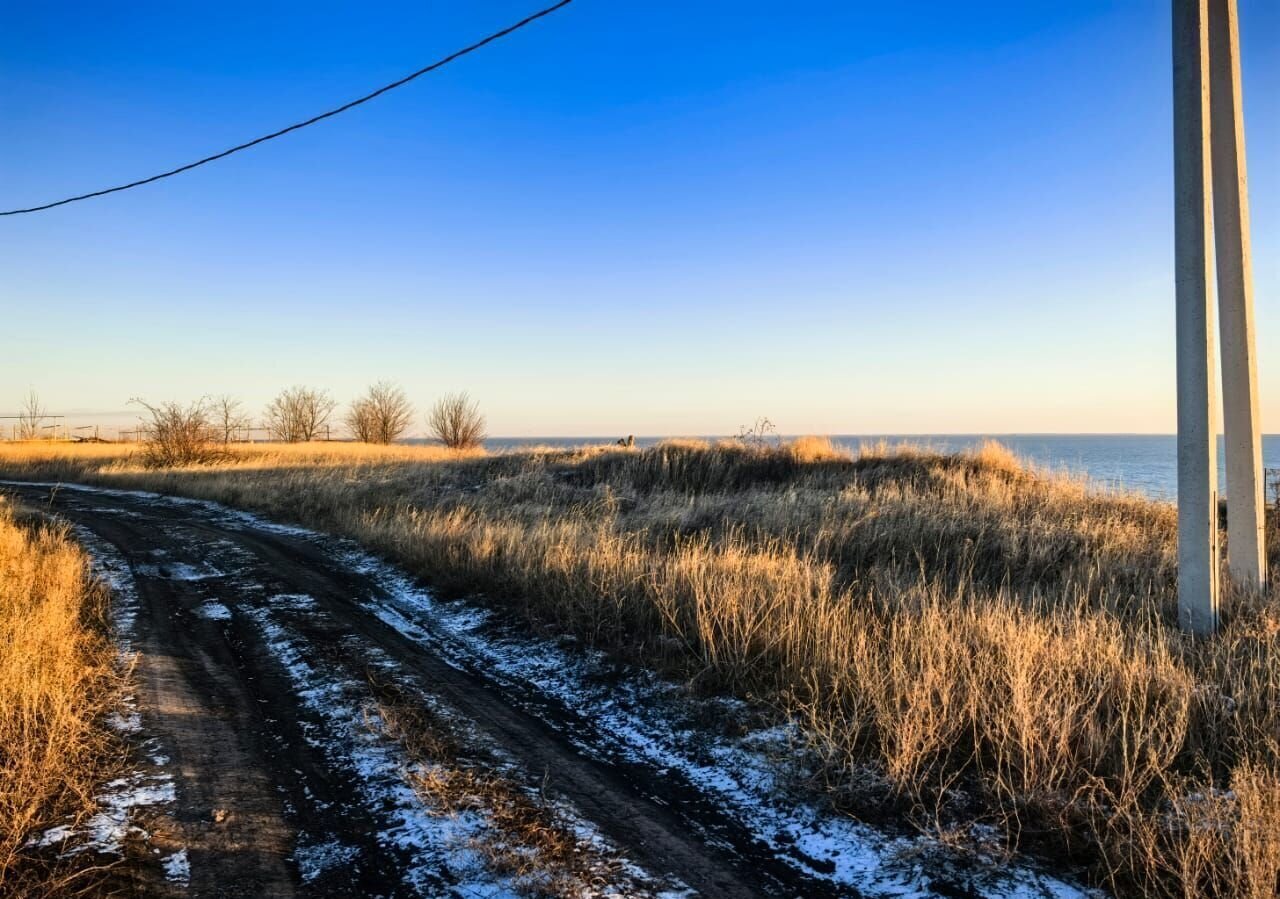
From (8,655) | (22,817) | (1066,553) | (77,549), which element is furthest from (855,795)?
(77,549)

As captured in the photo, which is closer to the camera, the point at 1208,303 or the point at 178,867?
the point at 178,867

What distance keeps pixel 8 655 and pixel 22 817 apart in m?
2.65

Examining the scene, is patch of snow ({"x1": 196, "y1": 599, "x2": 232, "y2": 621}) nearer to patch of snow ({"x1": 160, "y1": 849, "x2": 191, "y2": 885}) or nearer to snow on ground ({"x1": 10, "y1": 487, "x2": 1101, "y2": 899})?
snow on ground ({"x1": 10, "y1": 487, "x2": 1101, "y2": 899})

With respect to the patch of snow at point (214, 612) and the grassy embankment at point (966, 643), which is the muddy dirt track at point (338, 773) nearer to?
the patch of snow at point (214, 612)

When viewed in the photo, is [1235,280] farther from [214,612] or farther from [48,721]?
[214,612]

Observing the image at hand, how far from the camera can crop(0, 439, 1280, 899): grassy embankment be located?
11.7ft

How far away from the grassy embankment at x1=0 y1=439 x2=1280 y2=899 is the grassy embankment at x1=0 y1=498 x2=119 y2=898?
3897mm

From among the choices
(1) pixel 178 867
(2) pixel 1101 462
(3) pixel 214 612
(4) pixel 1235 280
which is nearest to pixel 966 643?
(4) pixel 1235 280

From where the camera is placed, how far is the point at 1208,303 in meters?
6.32

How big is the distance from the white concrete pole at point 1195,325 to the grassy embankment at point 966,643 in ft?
1.84

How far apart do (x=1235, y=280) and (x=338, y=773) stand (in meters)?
8.97

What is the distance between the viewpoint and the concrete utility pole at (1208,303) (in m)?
6.34

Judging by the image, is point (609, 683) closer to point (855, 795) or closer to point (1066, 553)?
point (855, 795)

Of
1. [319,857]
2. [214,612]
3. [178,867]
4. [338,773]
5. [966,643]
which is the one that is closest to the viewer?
[178,867]
